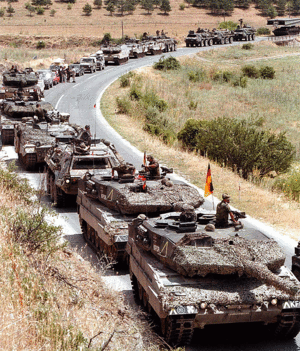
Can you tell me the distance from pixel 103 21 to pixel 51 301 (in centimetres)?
10280

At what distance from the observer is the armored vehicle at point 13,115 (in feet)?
98.9

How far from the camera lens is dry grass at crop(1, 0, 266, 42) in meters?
98.6

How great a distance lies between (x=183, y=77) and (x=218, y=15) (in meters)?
62.1

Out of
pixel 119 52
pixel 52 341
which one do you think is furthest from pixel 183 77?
pixel 52 341

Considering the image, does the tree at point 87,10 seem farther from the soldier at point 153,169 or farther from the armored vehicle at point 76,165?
the soldier at point 153,169

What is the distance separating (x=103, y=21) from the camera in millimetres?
108000

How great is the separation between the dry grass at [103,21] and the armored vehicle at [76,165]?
2910 inches

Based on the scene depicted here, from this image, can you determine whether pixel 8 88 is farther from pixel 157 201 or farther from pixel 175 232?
pixel 175 232

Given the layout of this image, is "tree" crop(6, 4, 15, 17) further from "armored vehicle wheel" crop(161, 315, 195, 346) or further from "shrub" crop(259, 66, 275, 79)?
"armored vehicle wheel" crop(161, 315, 195, 346)

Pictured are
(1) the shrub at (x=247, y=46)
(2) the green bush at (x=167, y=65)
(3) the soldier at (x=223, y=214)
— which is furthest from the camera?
(1) the shrub at (x=247, y=46)

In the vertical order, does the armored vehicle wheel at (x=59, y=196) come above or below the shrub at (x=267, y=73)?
above

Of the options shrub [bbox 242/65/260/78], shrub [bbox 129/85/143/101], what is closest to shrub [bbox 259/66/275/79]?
shrub [bbox 242/65/260/78]

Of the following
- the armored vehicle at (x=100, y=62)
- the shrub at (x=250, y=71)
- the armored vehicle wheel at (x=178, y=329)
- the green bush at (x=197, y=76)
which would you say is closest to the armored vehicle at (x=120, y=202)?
the armored vehicle wheel at (x=178, y=329)

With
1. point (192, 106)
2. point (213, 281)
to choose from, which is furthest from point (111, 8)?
point (213, 281)
